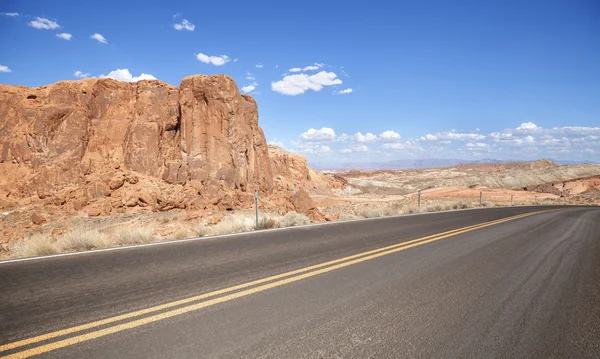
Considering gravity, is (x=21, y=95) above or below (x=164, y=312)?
above

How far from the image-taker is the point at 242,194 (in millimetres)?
24656

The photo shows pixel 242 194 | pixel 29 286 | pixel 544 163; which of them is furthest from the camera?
pixel 544 163

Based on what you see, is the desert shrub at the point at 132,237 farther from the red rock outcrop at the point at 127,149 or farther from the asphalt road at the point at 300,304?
the red rock outcrop at the point at 127,149

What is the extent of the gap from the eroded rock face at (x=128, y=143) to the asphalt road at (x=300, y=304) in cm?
1758

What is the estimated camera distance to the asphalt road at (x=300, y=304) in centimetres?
265

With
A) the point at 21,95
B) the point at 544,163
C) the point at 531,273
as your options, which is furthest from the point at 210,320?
the point at 544,163

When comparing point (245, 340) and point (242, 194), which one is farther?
point (242, 194)

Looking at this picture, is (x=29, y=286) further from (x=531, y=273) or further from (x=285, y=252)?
(x=531, y=273)

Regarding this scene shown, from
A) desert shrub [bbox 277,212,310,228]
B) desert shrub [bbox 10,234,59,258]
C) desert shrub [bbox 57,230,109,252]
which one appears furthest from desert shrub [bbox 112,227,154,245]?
desert shrub [bbox 277,212,310,228]

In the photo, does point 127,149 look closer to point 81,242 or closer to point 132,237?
point 132,237

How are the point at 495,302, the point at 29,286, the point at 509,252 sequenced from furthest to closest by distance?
the point at 509,252, the point at 29,286, the point at 495,302

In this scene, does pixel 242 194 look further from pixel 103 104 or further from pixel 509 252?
pixel 509 252

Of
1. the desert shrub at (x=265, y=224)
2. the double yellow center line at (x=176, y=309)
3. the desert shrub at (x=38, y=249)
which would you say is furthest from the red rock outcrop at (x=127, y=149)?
the double yellow center line at (x=176, y=309)

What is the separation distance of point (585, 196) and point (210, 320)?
58898 millimetres
